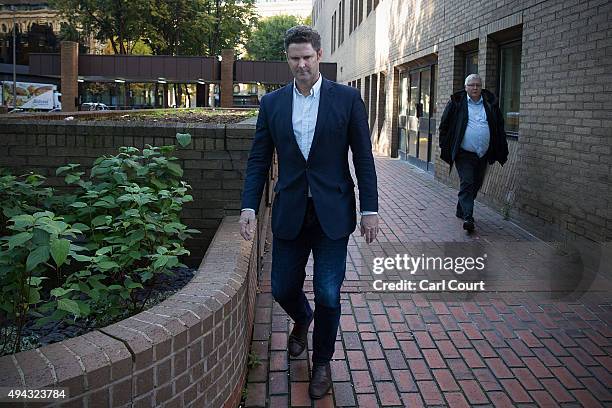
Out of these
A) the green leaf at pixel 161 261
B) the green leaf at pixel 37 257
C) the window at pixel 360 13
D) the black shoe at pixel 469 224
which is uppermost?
the window at pixel 360 13

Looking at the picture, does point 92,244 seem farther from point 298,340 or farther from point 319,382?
point 319,382

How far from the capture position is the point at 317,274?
354cm

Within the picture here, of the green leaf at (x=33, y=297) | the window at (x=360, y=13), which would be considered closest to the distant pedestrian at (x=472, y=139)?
the green leaf at (x=33, y=297)

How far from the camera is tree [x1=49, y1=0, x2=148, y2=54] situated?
35.5 metres

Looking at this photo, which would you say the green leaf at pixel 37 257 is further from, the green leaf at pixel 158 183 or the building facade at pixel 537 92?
the building facade at pixel 537 92

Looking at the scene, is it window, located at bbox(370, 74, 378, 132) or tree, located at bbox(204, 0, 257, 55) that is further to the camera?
tree, located at bbox(204, 0, 257, 55)

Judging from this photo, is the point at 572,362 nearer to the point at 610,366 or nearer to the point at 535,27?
the point at 610,366

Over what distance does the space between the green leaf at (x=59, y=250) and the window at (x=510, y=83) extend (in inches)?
310

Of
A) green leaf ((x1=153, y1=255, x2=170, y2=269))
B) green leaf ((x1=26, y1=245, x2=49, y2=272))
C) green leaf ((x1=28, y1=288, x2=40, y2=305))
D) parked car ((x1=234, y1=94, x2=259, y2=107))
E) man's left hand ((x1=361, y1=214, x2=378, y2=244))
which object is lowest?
green leaf ((x1=28, y1=288, x2=40, y2=305))

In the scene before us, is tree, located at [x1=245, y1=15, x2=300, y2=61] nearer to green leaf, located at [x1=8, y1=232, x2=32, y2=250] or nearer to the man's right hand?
the man's right hand

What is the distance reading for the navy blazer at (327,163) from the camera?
135 inches

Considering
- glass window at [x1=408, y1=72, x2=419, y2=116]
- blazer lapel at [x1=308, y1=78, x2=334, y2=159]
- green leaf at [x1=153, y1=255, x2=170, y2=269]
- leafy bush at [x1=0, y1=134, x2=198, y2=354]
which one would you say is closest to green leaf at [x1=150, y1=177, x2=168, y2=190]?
leafy bush at [x1=0, y1=134, x2=198, y2=354]

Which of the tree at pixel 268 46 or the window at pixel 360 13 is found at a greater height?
the tree at pixel 268 46

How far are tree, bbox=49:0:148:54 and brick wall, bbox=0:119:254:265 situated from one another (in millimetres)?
31616
